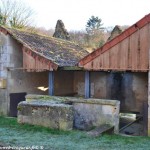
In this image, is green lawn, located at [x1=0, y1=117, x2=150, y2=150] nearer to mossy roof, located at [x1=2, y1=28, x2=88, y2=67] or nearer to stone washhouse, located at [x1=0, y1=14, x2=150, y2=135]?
stone washhouse, located at [x1=0, y1=14, x2=150, y2=135]

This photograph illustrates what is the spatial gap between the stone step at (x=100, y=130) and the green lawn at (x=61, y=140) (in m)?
0.21

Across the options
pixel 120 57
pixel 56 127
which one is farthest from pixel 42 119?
pixel 120 57

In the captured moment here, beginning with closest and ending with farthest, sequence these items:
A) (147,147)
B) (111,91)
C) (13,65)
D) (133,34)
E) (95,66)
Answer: (147,147) → (133,34) → (95,66) → (13,65) → (111,91)

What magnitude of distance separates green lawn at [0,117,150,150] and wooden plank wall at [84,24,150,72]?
268 centimetres

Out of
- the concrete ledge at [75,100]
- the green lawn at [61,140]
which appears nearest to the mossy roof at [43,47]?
the concrete ledge at [75,100]

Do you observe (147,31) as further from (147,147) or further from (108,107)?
(147,147)

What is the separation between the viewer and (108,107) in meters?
10.1

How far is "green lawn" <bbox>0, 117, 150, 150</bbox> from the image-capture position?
7376 mm

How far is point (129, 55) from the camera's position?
10.1m

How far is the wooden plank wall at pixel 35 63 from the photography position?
39.1 feet

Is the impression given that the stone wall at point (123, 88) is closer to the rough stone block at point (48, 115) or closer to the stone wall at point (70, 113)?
the stone wall at point (70, 113)

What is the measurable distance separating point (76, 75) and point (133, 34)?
717 centimetres

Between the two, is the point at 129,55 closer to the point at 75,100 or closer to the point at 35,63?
the point at 75,100

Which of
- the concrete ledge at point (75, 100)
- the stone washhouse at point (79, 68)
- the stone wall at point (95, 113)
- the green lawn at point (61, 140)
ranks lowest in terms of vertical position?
the green lawn at point (61, 140)
